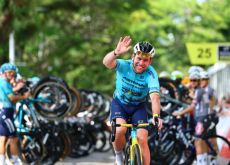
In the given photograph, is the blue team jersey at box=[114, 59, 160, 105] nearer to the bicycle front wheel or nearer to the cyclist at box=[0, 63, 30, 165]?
the bicycle front wheel

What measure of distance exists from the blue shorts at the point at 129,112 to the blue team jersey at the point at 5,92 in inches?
111

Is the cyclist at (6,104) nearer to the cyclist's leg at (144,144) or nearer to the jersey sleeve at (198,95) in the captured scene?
the jersey sleeve at (198,95)

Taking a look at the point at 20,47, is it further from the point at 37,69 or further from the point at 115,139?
the point at 115,139

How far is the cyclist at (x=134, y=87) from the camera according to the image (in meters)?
8.52

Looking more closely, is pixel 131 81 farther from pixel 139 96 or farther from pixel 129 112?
pixel 129 112

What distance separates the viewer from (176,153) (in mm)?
12594

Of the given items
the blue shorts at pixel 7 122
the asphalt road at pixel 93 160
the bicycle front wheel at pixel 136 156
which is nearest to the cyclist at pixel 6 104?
the blue shorts at pixel 7 122

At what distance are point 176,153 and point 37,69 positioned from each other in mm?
23106

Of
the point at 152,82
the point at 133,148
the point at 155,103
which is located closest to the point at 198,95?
the point at 152,82

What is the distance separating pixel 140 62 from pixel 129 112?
0.75 meters

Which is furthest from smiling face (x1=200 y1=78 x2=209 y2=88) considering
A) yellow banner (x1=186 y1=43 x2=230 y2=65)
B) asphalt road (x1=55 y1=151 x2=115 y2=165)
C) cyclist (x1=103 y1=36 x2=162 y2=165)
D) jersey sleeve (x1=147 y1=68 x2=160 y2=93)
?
yellow banner (x1=186 y1=43 x2=230 y2=65)

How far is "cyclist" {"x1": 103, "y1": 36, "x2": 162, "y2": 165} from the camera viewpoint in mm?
8516

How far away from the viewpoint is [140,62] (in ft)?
28.6

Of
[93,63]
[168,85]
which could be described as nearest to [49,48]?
[93,63]
